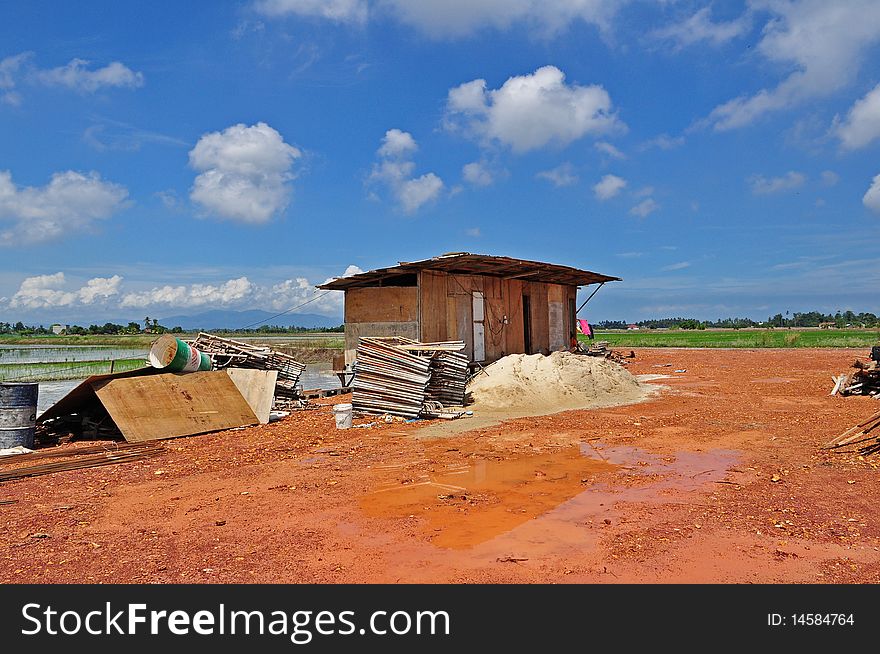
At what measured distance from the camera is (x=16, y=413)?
32.7ft

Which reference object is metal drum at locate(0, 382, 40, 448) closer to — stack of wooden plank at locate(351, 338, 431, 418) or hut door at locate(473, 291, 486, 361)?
stack of wooden plank at locate(351, 338, 431, 418)

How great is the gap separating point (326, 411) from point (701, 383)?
14.1 meters

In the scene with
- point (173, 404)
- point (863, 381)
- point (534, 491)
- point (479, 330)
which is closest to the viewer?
point (534, 491)

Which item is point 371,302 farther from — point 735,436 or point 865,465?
point 865,465

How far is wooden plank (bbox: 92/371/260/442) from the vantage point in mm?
10852

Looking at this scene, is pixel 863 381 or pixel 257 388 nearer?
pixel 257 388

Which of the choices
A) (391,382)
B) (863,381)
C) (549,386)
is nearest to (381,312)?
(391,382)

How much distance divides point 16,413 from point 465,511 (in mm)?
8605

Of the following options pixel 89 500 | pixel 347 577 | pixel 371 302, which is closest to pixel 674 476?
pixel 347 577

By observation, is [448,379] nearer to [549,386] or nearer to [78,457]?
[549,386]

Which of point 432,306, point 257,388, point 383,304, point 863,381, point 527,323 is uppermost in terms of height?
point 383,304

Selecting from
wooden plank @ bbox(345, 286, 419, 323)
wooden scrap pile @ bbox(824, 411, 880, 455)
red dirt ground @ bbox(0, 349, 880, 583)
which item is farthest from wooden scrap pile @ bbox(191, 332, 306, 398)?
wooden scrap pile @ bbox(824, 411, 880, 455)

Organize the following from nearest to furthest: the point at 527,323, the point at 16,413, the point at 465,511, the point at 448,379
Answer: the point at 465,511 < the point at 16,413 < the point at 448,379 < the point at 527,323

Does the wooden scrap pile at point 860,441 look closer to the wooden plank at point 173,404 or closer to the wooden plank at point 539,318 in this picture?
the wooden plank at point 173,404
